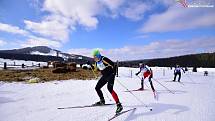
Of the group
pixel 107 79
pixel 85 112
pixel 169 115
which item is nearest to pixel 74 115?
pixel 85 112

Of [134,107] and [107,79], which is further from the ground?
[107,79]

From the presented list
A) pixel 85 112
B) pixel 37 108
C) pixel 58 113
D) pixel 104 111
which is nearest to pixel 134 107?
pixel 104 111

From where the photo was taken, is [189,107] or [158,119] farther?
[189,107]

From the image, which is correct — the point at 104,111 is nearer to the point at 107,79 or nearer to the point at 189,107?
the point at 107,79

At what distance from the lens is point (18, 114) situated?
21.6ft

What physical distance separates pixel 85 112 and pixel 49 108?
1402 mm

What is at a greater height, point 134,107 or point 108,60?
point 108,60

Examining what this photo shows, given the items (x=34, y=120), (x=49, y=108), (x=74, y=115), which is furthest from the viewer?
(x=49, y=108)

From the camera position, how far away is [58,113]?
264 inches

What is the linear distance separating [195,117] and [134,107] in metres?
2.04

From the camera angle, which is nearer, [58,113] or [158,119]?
[158,119]

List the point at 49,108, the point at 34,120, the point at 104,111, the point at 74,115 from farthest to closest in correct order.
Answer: the point at 49,108 → the point at 104,111 → the point at 74,115 → the point at 34,120

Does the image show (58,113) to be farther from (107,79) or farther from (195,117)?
(195,117)

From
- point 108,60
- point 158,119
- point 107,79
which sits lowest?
point 158,119
